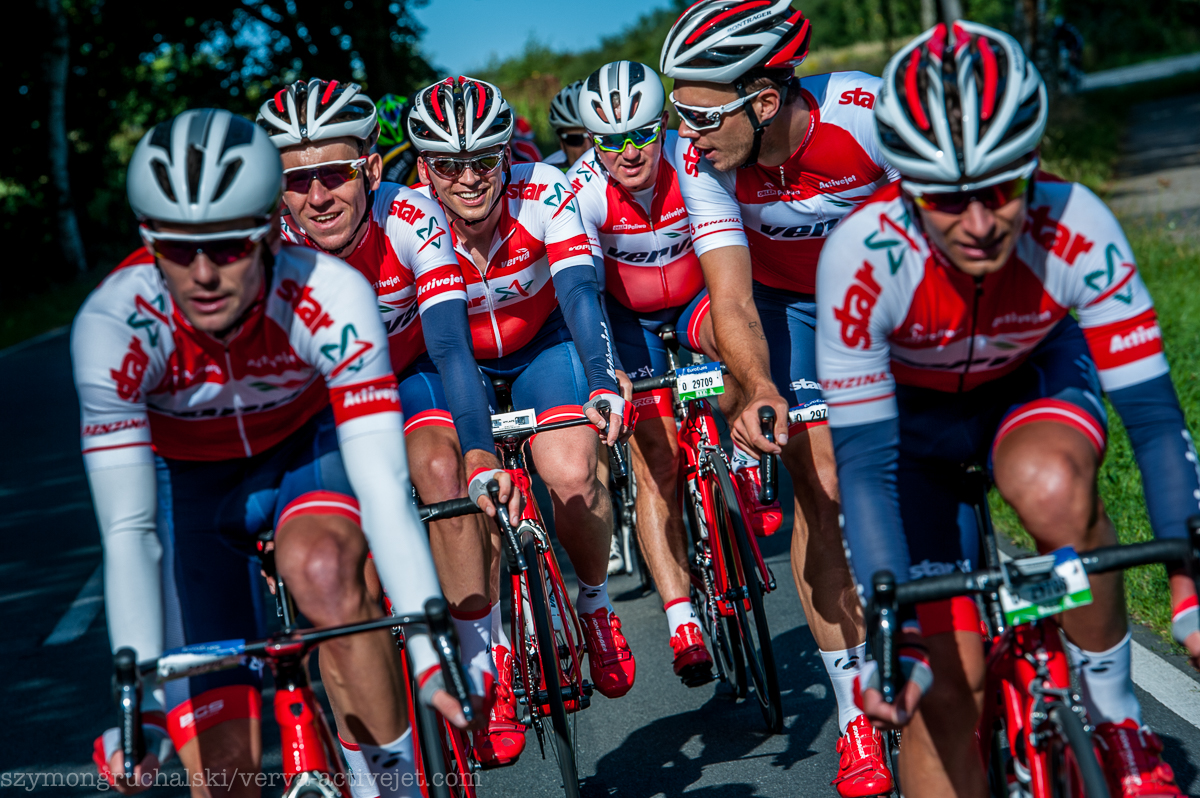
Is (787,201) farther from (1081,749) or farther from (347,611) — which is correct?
(1081,749)

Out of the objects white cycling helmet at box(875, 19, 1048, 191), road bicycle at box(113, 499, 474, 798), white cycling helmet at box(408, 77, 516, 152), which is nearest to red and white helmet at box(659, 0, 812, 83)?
white cycling helmet at box(408, 77, 516, 152)

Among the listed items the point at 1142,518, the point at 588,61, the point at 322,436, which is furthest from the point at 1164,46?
the point at 322,436

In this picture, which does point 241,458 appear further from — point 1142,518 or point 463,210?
point 1142,518

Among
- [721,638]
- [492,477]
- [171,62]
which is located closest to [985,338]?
[492,477]

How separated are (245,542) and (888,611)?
180cm

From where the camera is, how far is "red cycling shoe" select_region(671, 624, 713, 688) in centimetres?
475

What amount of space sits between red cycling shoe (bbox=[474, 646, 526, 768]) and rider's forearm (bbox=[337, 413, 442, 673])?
1400mm

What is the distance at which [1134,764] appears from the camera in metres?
2.53

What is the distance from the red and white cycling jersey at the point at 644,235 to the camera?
5520 millimetres

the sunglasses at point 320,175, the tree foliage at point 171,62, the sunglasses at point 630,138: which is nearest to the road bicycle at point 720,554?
the sunglasses at point 630,138

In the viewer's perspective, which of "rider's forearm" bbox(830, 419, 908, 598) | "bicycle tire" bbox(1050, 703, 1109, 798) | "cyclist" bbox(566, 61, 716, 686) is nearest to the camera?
"bicycle tire" bbox(1050, 703, 1109, 798)

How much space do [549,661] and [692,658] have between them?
894 mm

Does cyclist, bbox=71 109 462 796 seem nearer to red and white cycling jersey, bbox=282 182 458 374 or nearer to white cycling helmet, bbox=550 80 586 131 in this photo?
red and white cycling jersey, bbox=282 182 458 374

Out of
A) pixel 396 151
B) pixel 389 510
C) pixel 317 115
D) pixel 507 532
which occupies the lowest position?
pixel 507 532
